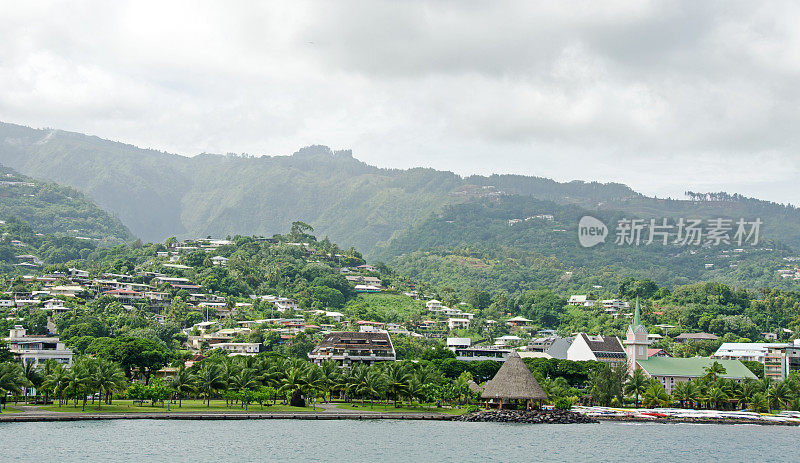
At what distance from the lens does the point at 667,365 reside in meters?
108

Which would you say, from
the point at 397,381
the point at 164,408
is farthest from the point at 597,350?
the point at 164,408

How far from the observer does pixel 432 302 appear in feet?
536

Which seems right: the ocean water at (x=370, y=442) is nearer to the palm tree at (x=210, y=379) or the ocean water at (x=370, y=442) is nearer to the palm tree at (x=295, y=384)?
the palm tree at (x=295, y=384)

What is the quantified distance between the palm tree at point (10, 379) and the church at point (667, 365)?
65783 millimetres

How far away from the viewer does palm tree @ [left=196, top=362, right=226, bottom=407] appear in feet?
256

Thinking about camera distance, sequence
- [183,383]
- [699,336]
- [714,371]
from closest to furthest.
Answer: [183,383] → [714,371] → [699,336]

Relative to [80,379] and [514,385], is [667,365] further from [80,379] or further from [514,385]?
[80,379]

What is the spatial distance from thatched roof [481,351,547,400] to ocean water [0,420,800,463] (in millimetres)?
5156

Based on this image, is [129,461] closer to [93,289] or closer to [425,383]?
[425,383]

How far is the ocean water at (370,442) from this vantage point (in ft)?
172

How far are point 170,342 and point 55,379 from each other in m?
46.8

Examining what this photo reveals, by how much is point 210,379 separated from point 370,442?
76.1 ft

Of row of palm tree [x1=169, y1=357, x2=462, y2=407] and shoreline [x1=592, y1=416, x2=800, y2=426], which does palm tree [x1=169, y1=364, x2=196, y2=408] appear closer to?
row of palm tree [x1=169, y1=357, x2=462, y2=407]

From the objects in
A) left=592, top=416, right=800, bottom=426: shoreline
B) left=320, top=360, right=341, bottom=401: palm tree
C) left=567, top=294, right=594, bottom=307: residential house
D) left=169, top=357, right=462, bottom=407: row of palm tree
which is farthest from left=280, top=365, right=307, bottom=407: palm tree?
left=567, top=294, right=594, bottom=307: residential house
